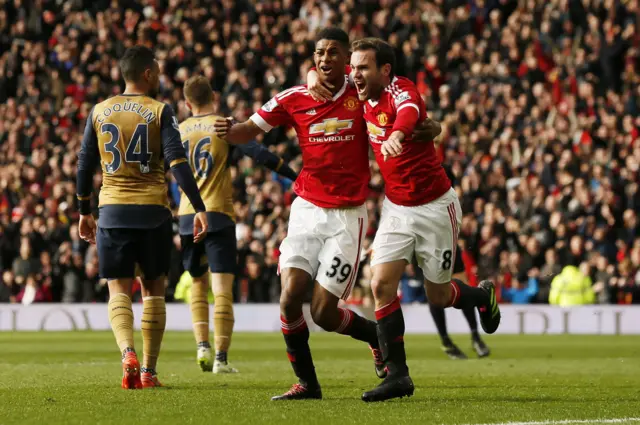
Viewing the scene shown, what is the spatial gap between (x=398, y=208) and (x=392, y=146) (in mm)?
1045

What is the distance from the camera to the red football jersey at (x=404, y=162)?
7.95 m

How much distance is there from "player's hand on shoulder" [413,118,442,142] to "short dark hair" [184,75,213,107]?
3366 mm

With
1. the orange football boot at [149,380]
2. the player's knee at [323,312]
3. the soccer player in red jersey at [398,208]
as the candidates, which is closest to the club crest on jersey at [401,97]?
the soccer player in red jersey at [398,208]

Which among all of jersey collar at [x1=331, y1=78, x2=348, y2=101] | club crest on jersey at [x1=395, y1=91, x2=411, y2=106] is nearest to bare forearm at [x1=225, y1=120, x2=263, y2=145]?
jersey collar at [x1=331, y1=78, x2=348, y2=101]

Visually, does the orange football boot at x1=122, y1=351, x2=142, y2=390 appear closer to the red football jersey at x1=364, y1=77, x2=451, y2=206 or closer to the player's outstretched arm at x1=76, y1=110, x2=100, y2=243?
the player's outstretched arm at x1=76, y1=110, x2=100, y2=243

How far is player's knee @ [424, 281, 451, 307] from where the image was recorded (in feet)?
27.9

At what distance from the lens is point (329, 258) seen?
7.94 metres

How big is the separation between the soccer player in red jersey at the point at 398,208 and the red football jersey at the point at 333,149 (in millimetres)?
109

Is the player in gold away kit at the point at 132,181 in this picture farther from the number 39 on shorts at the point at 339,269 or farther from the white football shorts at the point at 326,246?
the number 39 on shorts at the point at 339,269

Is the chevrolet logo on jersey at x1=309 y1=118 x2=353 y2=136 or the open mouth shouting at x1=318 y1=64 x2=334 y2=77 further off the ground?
the open mouth shouting at x1=318 y1=64 x2=334 y2=77

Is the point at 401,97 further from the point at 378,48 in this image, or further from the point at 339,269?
the point at 339,269

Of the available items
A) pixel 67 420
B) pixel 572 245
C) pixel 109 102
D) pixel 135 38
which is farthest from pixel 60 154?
pixel 67 420

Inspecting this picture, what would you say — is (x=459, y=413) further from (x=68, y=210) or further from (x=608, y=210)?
(x=68, y=210)

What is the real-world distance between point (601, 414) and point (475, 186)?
1553cm
